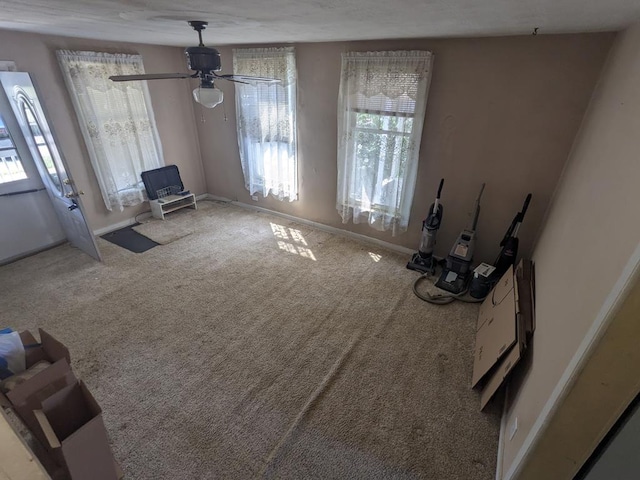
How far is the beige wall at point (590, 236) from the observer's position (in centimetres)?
114

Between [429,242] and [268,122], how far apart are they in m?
2.47

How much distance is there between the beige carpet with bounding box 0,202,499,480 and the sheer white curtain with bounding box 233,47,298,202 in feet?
3.75

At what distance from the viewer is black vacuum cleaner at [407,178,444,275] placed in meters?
3.12

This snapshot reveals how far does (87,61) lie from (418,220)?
159 inches

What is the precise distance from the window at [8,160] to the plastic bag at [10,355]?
8.32ft

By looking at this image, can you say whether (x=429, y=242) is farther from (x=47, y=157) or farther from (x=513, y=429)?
(x=47, y=157)

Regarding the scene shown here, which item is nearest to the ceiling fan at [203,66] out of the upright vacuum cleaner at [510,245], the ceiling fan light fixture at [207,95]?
the ceiling fan light fixture at [207,95]

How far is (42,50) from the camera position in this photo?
3135 mm

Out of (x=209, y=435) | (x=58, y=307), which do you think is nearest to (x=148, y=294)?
(x=58, y=307)

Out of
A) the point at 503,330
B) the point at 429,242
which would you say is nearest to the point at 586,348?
the point at 503,330

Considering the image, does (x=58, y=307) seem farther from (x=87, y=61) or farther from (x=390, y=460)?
(x=390, y=460)

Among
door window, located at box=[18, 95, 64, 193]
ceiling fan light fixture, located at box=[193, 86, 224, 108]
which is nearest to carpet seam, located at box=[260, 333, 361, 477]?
ceiling fan light fixture, located at box=[193, 86, 224, 108]

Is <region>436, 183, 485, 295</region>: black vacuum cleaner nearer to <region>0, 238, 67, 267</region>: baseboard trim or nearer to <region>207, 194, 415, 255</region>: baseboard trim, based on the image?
<region>207, 194, 415, 255</region>: baseboard trim

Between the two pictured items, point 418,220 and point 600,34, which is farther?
point 418,220
